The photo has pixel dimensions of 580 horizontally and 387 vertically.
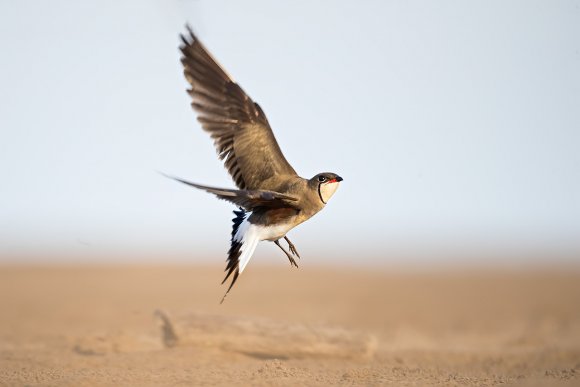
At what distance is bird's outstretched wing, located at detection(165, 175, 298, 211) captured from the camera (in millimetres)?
8109

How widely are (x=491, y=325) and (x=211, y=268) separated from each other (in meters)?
23.5

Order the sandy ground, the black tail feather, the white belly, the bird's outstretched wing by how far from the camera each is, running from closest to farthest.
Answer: the bird's outstretched wing < the black tail feather < the white belly < the sandy ground

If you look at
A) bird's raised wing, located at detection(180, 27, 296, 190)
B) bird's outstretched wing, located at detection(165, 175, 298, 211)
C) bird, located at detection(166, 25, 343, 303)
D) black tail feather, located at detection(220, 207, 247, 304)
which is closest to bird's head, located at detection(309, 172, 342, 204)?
bird, located at detection(166, 25, 343, 303)

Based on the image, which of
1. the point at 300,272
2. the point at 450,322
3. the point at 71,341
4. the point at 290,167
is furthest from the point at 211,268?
the point at 290,167

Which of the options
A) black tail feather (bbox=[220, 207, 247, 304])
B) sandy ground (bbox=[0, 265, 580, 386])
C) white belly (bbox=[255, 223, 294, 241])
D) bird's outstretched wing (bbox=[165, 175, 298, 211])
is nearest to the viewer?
bird's outstretched wing (bbox=[165, 175, 298, 211])

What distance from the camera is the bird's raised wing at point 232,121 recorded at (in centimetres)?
973

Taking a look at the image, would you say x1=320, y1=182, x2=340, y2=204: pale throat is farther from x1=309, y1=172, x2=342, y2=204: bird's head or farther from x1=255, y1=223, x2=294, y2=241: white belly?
x1=255, y1=223, x2=294, y2=241: white belly

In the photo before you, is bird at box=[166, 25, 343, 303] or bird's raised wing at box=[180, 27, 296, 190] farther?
bird's raised wing at box=[180, 27, 296, 190]

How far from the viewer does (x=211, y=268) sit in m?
40.1

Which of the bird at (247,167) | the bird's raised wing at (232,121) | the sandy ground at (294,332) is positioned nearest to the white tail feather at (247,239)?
the bird at (247,167)

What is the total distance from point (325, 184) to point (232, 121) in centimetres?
150

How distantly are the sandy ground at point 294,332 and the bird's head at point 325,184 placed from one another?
193 cm

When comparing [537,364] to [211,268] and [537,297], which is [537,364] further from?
[211,268]

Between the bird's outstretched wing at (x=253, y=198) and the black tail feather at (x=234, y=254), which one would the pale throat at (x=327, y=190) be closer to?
the bird's outstretched wing at (x=253, y=198)
